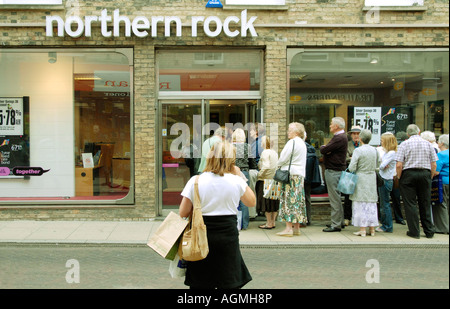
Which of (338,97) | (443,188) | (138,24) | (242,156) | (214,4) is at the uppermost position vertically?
(214,4)

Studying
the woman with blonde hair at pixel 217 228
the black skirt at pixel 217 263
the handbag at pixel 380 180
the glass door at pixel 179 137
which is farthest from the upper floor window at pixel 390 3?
the black skirt at pixel 217 263

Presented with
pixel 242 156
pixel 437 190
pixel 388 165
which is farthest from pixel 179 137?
pixel 437 190

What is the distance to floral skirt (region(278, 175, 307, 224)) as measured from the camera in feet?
28.4

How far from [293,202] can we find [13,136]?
6.49 m

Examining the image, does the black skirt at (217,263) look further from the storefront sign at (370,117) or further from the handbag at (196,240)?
the storefront sign at (370,117)

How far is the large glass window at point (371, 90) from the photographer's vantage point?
1058 cm

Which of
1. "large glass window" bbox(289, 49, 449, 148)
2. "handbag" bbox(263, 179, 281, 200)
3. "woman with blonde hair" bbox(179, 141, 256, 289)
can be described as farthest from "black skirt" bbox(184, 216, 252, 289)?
"large glass window" bbox(289, 49, 449, 148)

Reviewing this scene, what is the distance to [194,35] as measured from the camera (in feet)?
32.6

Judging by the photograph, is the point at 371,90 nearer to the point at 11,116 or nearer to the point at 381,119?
the point at 381,119

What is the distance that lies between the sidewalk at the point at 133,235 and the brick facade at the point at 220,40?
369mm

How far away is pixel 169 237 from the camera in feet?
13.4

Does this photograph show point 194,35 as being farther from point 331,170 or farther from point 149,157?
point 331,170

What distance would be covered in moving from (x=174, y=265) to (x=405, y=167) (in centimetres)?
582

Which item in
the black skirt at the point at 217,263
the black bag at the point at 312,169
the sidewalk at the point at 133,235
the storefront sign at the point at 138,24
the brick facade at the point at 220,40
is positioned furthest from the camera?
the brick facade at the point at 220,40
